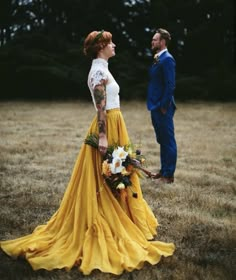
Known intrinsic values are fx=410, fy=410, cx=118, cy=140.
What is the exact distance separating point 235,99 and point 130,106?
433cm

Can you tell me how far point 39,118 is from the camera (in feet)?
40.1

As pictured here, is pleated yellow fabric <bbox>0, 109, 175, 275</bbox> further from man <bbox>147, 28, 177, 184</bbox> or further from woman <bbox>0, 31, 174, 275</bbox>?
man <bbox>147, 28, 177, 184</bbox>

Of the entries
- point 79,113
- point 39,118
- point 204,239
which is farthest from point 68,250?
point 79,113

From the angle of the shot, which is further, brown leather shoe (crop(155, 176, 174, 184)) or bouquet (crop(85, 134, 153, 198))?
brown leather shoe (crop(155, 176, 174, 184))

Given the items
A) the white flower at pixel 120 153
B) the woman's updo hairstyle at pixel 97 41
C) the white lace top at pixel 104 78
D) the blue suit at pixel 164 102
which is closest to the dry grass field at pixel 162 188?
the blue suit at pixel 164 102

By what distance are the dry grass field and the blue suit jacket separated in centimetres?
113

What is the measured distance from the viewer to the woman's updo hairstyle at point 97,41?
3.37 metres

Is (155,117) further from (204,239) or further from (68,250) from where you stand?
(68,250)

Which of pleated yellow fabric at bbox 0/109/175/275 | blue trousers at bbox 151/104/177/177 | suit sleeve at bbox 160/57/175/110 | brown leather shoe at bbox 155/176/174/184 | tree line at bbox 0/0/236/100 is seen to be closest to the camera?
pleated yellow fabric at bbox 0/109/175/275

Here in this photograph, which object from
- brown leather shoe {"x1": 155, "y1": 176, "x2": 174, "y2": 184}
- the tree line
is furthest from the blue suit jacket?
the tree line

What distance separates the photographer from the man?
17.9 feet

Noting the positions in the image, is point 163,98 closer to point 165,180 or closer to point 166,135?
point 166,135

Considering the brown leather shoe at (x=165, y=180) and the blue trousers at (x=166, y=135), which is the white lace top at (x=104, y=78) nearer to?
the blue trousers at (x=166, y=135)

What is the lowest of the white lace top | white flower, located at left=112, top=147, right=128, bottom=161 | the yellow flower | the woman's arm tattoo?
the yellow flower
